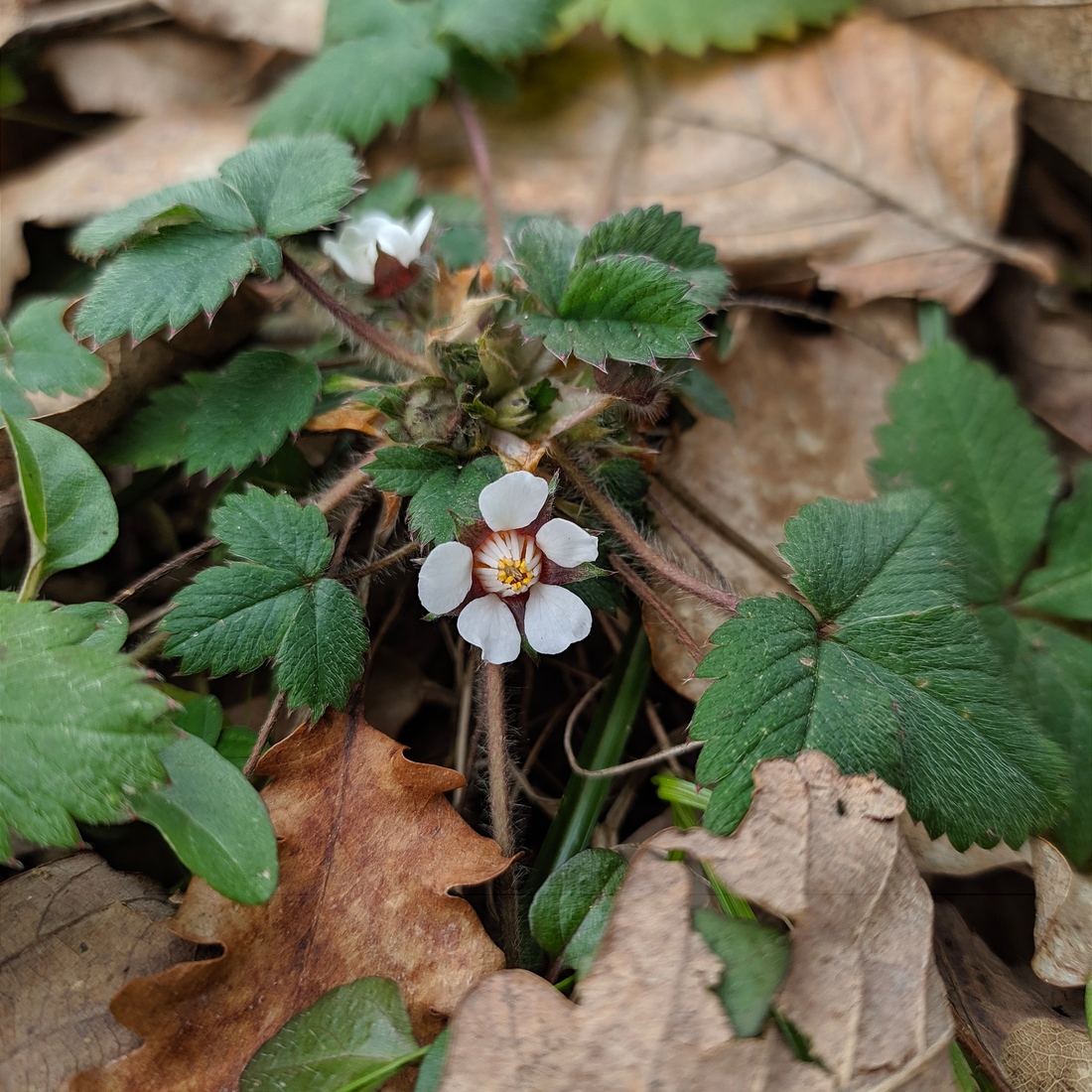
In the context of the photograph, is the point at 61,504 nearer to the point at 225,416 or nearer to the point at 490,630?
the point at 225,416

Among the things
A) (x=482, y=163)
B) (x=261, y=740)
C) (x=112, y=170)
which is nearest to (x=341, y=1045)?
(x=261, y=740)

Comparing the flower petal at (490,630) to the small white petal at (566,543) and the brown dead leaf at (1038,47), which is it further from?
the brown dead leaf at (1038,47)

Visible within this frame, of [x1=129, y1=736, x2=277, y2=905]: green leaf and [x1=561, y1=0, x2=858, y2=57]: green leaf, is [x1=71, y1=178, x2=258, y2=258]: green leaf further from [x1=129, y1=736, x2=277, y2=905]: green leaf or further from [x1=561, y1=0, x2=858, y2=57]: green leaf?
[x1=561, y1=0, x2=858, y2=57]: green leaf

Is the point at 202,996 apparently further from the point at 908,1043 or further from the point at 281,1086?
the point at 908,1043

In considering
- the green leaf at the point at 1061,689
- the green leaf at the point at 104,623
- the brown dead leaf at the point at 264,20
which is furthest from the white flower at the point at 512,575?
the brown dead leaf at the point at 264,20

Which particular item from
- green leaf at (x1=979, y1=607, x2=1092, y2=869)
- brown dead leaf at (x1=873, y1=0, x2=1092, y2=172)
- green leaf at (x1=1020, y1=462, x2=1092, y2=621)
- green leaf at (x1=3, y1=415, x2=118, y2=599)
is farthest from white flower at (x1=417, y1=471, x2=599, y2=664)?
brown dead leaf at (x1=873, y1=0, x2=1092, y2=172)

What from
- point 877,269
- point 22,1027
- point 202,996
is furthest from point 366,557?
point 877,269
